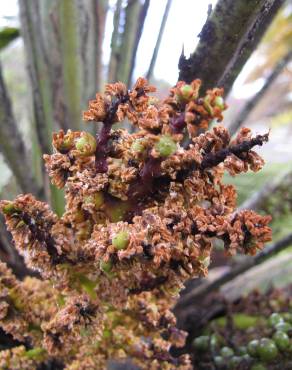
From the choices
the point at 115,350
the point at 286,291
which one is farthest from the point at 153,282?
the point at 286,291

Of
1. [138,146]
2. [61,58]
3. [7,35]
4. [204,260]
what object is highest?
[7,35]

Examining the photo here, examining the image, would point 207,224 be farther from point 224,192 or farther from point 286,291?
point 286,291

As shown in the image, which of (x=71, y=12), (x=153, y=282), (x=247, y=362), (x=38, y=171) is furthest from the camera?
(x=38, y=171)

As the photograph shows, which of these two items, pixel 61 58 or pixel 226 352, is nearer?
pixel 226 352

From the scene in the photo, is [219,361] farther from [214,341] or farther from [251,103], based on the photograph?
[251,103]

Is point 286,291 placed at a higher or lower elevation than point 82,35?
lower

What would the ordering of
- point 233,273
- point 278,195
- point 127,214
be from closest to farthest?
point 127,214
point 233,273
point 278,195

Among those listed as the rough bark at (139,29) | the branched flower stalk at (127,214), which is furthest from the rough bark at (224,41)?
the rough bark at (139,29)

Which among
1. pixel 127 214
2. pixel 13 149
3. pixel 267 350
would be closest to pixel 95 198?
pixel 127 214
